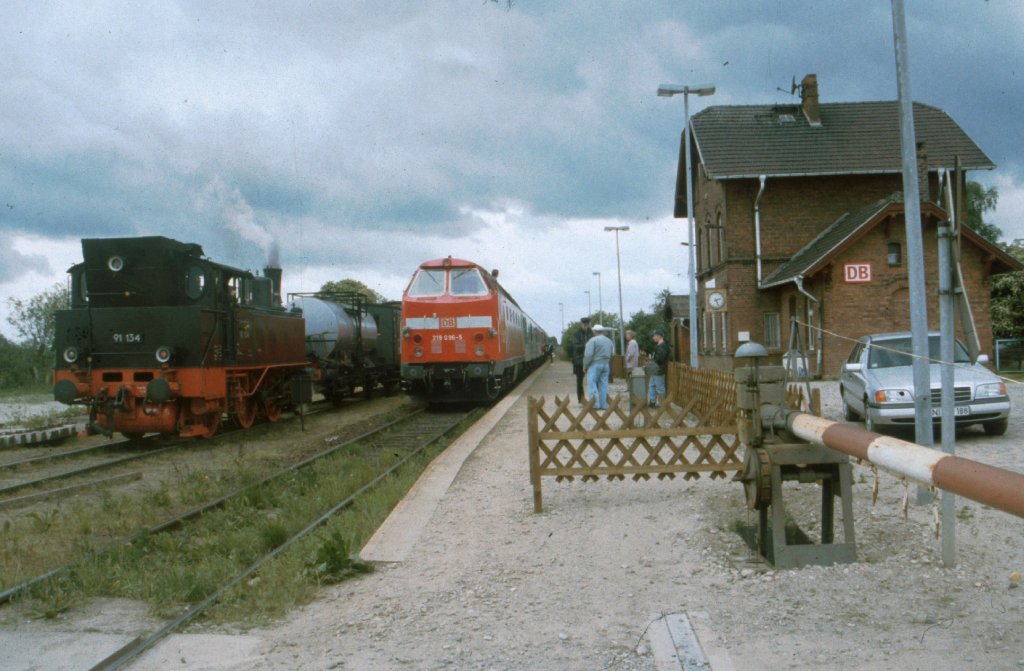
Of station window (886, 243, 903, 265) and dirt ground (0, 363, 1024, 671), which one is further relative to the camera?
station window (886, 243, 903, 265)

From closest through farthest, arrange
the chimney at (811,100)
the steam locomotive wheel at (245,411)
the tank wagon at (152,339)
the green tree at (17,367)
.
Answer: the tank wagon at (152,339) < the steam locomotive wheel at (245,411) < the chimney at (811,100) < the green tree at (17,367)

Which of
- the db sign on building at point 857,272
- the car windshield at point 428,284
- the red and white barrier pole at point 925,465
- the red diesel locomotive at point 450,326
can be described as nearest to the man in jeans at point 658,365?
the red diesel locomotive at point 450,326

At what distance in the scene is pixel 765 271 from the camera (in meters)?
28.8

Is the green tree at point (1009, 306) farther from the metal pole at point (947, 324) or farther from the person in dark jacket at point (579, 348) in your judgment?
the metal pole at point (947, 324)

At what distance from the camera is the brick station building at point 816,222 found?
24.6 meters

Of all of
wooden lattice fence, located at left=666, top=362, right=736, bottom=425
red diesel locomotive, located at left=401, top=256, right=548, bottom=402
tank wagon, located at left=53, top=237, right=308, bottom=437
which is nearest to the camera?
wooden lattice fence, located at left=666, top=362, right=736, bottom=425

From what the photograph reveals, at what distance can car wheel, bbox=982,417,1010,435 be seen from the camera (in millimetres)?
Answer: 11415

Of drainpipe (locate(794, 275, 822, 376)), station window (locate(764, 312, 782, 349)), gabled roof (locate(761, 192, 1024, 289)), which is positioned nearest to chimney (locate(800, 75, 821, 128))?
gabled roof (locate(761, 192, 1024, 289))

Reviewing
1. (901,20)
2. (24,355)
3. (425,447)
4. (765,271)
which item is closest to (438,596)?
(901,20)

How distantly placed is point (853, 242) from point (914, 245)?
1852 centimetres

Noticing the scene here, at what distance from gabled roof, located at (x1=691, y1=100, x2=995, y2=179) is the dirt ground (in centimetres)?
2308

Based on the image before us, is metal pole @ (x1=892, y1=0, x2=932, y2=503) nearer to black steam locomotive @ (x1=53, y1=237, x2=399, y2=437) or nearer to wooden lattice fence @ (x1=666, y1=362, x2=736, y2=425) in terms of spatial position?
wooden lattice fence @ (x1=666, y1=362, x2=736, y2=425)

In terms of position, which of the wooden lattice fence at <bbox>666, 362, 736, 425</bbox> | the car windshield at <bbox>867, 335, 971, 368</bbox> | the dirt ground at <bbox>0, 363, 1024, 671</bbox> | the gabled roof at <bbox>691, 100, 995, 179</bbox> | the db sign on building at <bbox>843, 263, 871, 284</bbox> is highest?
the gabled roof at <bbox>691, 100, 995, 179</bbox>

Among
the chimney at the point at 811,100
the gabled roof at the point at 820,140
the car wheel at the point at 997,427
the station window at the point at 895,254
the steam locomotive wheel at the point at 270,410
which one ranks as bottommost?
the car wheel at the point at 997,427
